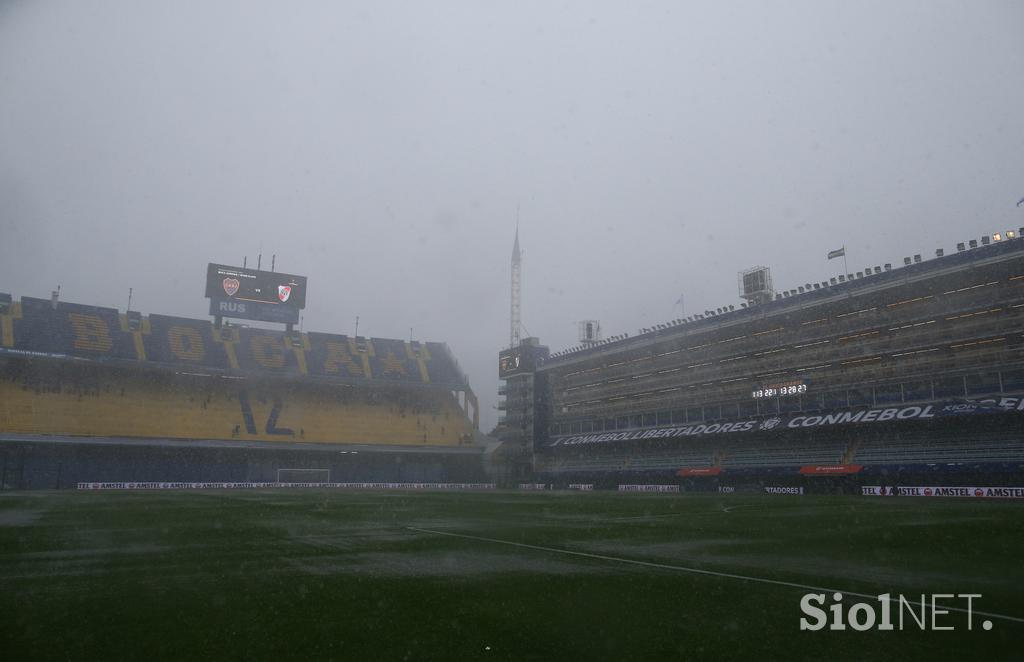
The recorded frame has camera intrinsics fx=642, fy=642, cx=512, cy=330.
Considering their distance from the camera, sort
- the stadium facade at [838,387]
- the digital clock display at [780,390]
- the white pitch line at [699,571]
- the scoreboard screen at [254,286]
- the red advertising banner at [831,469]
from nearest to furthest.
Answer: the white pitch line at [699,571] < the stadium facade at [838,387] < the red advertising banner at [831,469] < the digital clock display at [780,390] < the scoreboard screen at [254,286]

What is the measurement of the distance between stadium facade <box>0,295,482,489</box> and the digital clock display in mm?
37091

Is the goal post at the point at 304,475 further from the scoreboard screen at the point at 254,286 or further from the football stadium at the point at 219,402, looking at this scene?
the scoreboard screen at the point at 254,286

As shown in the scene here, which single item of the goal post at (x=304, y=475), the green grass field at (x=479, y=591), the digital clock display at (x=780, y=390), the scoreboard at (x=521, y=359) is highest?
the scoreboard at (x=521, y=359)

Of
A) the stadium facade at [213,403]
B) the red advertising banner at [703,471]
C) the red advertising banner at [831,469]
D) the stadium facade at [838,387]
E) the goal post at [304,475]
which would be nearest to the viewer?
the stadium facade at [838,387]

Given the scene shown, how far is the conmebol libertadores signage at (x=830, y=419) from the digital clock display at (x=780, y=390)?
2.98 m

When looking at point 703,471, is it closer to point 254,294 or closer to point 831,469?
point 831,469

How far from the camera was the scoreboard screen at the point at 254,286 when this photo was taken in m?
73.1

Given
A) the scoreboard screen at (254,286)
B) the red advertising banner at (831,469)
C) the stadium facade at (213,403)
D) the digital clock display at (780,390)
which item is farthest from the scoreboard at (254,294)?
the red advertising banner at (831,469)

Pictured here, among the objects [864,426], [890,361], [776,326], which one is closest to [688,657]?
[864,426]

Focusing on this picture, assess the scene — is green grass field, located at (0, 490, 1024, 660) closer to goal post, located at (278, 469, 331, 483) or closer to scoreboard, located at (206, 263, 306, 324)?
goal post, located at (278, 469, 331, 483)

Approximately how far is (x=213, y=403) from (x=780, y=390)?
58.1 metres

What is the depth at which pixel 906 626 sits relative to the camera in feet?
19.2

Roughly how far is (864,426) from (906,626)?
47300 millimetres

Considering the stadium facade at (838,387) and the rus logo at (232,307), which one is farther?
the rus logo at (232,307)
